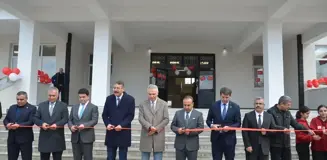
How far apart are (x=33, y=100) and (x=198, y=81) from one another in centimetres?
718

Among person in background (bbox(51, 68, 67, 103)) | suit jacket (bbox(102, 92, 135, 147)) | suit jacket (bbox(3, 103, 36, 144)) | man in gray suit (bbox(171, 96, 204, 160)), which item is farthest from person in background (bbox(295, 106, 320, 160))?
person in background (bbox(51, 68, 67, 103))

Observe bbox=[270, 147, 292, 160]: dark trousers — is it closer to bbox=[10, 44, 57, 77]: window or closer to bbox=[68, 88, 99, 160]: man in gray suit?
bbox=[68, 88, 99, 160]: man in gray suit

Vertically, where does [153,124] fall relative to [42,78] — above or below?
below

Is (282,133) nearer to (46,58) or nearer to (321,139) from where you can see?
(321,139)

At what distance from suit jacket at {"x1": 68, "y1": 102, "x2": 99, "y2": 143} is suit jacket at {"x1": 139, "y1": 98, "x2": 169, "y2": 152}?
0.71m

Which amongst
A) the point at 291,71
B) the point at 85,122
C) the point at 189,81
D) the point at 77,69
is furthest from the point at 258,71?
the point at 85,122

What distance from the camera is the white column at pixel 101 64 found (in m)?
8.22

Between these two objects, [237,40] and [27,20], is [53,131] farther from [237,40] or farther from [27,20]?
[237,40]

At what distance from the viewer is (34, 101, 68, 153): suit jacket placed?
3940mm

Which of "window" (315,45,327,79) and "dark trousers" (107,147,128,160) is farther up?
"window" (315,45,327,79)

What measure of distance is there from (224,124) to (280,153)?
90 centimetres

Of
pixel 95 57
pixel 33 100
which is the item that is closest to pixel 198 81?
pixel 95 57

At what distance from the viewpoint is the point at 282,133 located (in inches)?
154

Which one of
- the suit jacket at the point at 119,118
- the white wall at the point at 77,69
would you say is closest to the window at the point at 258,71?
the white wall at the point at 77,69
